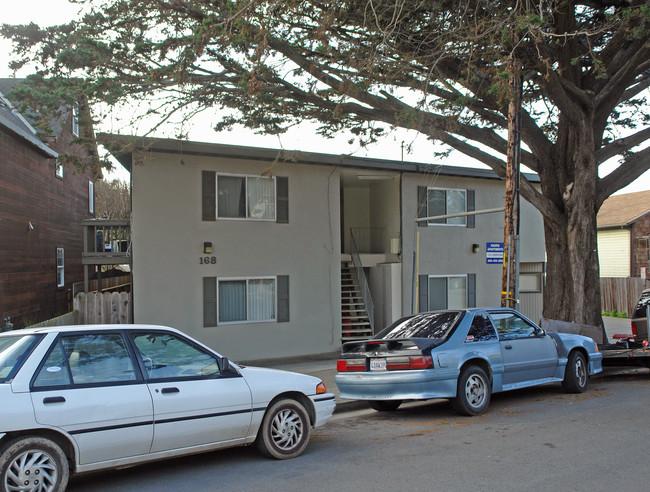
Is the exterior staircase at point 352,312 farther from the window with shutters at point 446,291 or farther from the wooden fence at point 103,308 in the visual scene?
the wooden fence at point 103,308

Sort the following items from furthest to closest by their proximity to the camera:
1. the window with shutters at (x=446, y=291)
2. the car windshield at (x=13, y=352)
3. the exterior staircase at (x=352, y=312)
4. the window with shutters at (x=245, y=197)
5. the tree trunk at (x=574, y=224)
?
the window with shutters at (x=446, y=291)
the exterior staircase at (x=352, y=312)
the window with shutters at (x=245, y=197)
the tree trunk at (x=574, y=224)
the car windshield at (x=13, y=352)

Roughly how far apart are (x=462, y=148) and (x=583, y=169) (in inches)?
104

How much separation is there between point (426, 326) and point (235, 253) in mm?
6479

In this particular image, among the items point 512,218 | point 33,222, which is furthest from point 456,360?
point 33,222

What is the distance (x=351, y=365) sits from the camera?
8.80 m

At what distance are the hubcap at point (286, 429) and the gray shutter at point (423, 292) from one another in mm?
10957

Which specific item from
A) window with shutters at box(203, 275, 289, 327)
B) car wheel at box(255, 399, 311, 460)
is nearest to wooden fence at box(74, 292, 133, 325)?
window with shutters at box(203, 275, 289, 327)

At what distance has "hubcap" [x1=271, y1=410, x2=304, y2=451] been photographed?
21.4ft

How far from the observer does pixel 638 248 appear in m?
31.7

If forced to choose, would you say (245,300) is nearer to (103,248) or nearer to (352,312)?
(103,248)

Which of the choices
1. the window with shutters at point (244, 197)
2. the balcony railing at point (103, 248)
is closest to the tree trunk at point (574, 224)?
the window with shutters at point (244, 197)

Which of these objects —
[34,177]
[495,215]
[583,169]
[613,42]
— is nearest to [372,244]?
[495,215]

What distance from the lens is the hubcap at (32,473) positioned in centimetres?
486

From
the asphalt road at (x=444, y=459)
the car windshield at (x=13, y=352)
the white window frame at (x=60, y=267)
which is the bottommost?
the asphalt road at (x=444, y=459)
